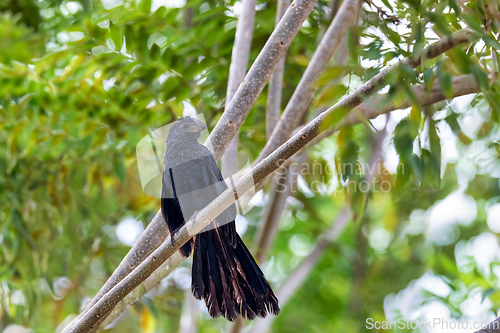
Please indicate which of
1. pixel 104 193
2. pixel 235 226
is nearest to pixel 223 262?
pixel 235 226

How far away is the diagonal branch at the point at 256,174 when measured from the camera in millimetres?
1769

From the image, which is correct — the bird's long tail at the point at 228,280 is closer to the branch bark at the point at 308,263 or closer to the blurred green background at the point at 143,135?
the blurred green background at the point at 143,135

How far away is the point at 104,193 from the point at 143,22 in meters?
2.33

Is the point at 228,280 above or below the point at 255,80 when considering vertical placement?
below

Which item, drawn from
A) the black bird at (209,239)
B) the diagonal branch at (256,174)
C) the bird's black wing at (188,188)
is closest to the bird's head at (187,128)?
the black bird at (209,239)

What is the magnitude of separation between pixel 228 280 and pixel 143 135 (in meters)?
1.57

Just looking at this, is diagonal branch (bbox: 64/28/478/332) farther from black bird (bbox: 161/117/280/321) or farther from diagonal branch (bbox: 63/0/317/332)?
black bird (bbox: 161/117/280/321)

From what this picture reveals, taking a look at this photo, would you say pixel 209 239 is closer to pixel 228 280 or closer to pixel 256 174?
pixel 228 280

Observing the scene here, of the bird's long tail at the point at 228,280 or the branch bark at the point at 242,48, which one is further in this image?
the branch bark at the point at 242,48

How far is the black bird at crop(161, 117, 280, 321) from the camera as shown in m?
2.32

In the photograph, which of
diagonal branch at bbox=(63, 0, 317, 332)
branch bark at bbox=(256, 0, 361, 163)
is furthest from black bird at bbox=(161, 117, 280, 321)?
branch bark at bbox=(256, 0, 361, 163)

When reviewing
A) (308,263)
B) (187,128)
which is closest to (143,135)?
(187,128)

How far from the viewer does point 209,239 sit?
2570 millimetres

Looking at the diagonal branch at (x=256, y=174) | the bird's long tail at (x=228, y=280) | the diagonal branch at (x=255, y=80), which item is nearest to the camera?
the diagonal branch at (x=256, y=174)
